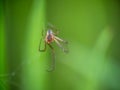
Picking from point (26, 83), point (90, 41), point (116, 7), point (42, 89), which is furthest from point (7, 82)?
point (116, 7)

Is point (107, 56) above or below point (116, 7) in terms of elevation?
below

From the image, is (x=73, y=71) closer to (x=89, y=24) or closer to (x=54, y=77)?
(x=54, y=77)

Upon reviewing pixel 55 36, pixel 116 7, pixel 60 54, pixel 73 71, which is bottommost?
pixel 73 71

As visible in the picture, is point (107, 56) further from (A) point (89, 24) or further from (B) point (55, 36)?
(B) point (55, 36)

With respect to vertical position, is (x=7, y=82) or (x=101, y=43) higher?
(x=101, y=43)

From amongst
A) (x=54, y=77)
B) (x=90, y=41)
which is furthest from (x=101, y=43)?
(x=54, y=77)

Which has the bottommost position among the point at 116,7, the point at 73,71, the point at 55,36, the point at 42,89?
the point at 42,89
